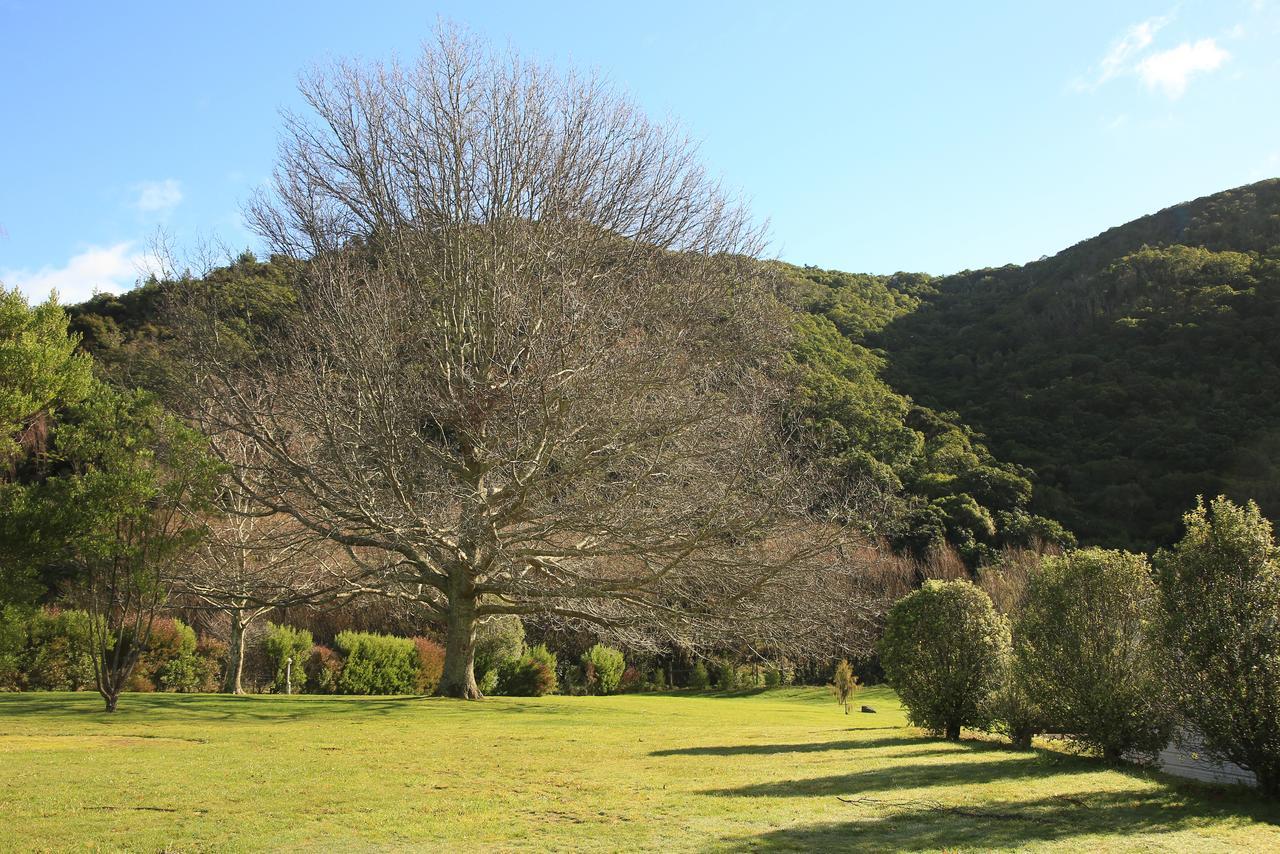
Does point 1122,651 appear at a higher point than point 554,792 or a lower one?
higher

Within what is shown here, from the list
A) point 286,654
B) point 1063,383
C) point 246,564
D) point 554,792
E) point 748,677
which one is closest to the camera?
point 554,792

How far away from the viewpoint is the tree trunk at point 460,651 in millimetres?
16500

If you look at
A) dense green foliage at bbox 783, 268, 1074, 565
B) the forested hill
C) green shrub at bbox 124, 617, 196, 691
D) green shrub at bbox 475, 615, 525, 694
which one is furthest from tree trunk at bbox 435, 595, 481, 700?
the forested hill

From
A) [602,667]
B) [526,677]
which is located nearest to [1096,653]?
[526,677]

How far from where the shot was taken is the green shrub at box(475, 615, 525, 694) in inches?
921

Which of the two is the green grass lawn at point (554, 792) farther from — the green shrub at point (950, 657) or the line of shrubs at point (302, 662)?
the line of shrubs at point (302, 662)

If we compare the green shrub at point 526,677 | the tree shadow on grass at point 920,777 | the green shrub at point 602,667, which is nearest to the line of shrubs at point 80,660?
the green shrub at point 526,677

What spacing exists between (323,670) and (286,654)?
108 centimetres

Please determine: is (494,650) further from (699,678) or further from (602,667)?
(699,678)

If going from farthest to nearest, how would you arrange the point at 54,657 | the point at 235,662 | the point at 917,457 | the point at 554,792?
the point at 917,457, the point at 235,662, the point at 54,657, the point at 554,792

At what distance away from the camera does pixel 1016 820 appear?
6578 millimetres

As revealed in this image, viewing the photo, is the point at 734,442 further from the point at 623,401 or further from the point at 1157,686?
the point at 1157,686

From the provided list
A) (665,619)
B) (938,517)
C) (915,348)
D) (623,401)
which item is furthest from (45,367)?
(915,348)

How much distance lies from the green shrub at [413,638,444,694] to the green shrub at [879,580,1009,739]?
14.1m
